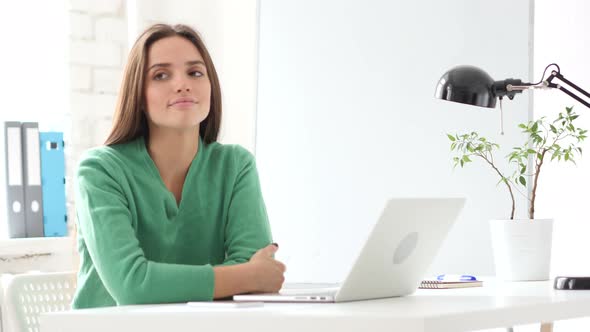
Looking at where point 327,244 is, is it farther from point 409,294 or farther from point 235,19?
point 409,294

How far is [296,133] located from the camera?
3623mm

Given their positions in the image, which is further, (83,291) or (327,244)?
(327,244)

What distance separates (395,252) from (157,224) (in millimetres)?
628

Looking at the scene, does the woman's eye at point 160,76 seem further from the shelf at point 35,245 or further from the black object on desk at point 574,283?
the shelf at point 35,245

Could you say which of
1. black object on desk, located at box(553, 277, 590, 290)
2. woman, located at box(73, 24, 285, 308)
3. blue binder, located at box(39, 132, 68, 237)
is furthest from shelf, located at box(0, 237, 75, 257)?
black object on desk, located at box(553, 277, 590, 290)

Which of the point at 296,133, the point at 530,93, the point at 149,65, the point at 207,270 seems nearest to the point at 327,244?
the point at 296,133

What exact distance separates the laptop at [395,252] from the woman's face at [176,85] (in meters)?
0.57

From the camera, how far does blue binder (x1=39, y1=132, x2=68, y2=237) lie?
3219 mm

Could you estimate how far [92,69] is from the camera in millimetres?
3514

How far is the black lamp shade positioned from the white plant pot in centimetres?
29

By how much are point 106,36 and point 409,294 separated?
2.23 m

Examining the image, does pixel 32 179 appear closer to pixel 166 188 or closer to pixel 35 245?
pixel 35 245

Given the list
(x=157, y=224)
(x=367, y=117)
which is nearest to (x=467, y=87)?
(x=157, y=224)

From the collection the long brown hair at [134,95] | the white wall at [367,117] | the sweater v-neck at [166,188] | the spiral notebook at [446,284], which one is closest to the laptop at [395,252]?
the spiral notebook at [446,284]
